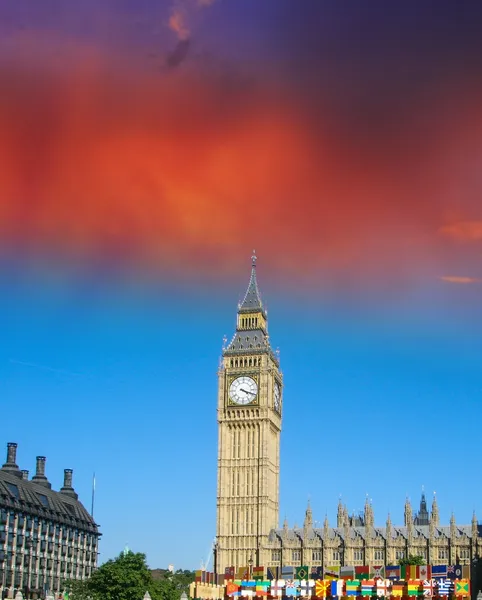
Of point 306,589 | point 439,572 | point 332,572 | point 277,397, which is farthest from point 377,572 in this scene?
point 277,397

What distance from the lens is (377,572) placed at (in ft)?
486

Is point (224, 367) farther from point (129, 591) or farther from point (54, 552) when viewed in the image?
point (129, 591)

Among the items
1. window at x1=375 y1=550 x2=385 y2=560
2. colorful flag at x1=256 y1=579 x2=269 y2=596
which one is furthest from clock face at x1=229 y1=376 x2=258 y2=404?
colorful flag at x1=256 y1=579 x2=269 y2=596

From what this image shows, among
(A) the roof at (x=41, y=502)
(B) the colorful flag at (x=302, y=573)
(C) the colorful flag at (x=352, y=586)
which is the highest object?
(A) the roof at (x=41, y=502)

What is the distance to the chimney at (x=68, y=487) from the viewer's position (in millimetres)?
176750

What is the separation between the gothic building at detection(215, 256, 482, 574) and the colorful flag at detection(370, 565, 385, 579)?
13.7 ft

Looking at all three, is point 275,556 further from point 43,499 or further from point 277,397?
point 43,499

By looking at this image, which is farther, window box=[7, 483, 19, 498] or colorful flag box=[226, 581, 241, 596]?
window box=[7, 483, 19, 498]

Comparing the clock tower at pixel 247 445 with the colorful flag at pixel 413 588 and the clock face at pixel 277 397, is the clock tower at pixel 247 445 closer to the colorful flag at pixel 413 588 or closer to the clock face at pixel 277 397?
the clock face at pixel 277 397

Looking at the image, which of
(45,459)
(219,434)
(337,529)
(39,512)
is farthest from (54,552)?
(337,529)

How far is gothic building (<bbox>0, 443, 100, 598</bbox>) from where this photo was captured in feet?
458

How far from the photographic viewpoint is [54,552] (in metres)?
155

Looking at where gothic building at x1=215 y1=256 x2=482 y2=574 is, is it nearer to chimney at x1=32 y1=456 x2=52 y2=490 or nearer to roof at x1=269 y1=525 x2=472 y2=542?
roof at x1=269 y1=525 x2=472 y2=542

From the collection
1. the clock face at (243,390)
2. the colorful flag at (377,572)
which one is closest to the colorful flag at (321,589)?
the colorful flag at (377,572)
